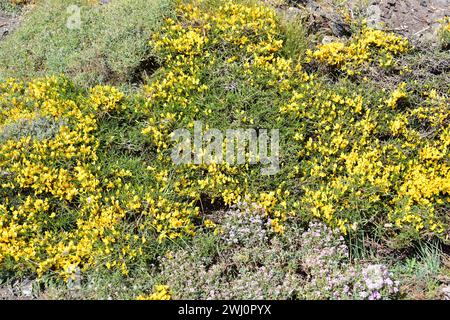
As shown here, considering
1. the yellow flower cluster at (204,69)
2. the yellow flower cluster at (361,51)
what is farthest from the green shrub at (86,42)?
the yellow flower cluster at (361,51)

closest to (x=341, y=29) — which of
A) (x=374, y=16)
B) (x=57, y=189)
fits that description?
(x=374, y=16)

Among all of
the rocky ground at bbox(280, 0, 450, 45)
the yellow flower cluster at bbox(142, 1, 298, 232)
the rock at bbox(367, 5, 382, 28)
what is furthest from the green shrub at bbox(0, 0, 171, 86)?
the rock at bbox(367, 5, 382, 28)

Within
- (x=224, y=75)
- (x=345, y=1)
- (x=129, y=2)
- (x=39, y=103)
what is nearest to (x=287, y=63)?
(x=224, y=75)

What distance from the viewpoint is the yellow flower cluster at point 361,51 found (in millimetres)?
5086

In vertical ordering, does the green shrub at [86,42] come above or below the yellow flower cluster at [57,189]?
above

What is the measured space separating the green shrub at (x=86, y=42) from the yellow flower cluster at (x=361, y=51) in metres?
1.78

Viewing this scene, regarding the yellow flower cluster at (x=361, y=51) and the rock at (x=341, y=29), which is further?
the rock at (x=341, y=29)

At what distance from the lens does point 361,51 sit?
513 cm

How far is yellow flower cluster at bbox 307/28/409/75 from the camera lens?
5.09 metres

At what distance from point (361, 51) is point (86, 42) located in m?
3.28

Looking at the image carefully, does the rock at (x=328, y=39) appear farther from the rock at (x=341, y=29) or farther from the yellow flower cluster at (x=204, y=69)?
the yellow flower cluster at (x=204, y=69)

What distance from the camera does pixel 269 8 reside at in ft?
17.9

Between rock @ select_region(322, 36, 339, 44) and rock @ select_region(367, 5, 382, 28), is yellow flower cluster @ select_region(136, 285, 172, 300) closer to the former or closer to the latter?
rock @ select_region(322, 36, 339, 44)

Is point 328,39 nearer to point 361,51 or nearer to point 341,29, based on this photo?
point 341,29
